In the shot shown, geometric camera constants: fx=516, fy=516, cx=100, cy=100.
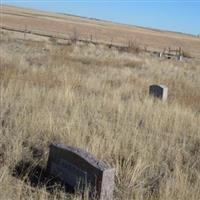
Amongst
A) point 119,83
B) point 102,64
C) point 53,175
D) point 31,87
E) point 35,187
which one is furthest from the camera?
point 102,64

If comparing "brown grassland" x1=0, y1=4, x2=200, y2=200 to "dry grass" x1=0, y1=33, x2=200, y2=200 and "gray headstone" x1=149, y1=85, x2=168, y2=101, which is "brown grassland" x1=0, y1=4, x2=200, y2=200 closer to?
"dry grass" x1=0, y1=33, x2=200, y2=200

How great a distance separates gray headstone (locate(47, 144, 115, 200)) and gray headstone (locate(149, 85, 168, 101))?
6.97 meters

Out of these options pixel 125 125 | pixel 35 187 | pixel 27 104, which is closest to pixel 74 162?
pixel 35 187

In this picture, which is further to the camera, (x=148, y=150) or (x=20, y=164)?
(x=148, y=150)

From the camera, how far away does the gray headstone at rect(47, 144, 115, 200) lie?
5.00 m

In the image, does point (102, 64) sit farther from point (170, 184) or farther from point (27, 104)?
point (170, 184)

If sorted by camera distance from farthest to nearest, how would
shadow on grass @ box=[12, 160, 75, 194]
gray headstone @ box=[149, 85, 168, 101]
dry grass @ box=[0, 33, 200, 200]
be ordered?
gray headstone @ box=[149, 85, 168, 101] → dry grass @ box=[0, 33, 200, 200] → shadow on grass @ box=[12, 160, 75, 194]

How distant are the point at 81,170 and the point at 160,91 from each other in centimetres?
758

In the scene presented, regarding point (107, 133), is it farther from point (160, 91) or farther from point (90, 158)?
point (160, 91)

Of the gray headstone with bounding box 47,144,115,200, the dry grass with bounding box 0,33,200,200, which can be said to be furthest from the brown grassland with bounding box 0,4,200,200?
the gray headstone with bounding box 47,144,115,200

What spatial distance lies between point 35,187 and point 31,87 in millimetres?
6442

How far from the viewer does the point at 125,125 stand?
875 cm

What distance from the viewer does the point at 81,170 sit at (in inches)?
208

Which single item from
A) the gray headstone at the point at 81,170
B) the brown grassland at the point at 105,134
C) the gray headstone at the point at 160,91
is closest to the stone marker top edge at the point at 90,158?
the gray headstone at the point at 81,170
